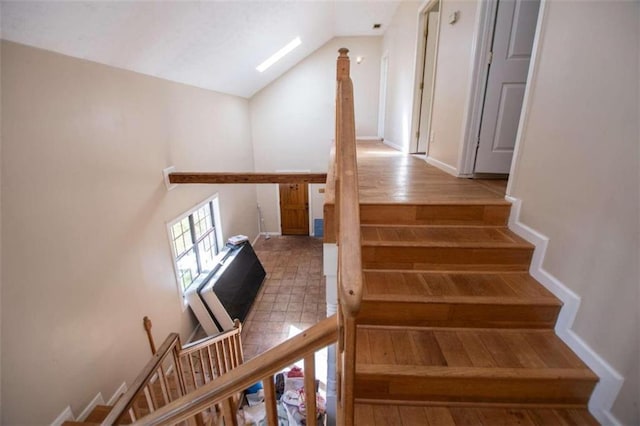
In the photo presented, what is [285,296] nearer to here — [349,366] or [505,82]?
[505,82]

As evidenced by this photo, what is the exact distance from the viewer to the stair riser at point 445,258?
1779mm

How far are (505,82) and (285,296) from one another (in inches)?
188

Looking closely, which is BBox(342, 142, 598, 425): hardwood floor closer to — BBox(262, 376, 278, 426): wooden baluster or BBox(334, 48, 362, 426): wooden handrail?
BBox(262, 376, 278, 426): wooden baluster

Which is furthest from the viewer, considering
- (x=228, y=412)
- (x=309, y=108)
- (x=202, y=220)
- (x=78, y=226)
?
(x=309, y=108)

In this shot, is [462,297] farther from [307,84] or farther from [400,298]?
[307,84]

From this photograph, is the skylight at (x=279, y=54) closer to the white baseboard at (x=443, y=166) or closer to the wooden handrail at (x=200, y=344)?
the white baseboard at (x=443, y=166)

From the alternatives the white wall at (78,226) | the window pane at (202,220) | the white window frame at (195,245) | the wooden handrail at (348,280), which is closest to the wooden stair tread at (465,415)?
the wooden handrail at (348,280)

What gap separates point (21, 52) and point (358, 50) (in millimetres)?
6375

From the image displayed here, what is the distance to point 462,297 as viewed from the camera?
157 centimetres

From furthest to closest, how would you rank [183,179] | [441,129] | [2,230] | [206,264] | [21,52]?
[206,264], [183,179], [441,129], [21,52], [2,230]

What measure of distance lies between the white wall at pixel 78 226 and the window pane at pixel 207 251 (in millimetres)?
1135

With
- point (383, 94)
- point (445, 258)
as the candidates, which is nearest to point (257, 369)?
point (445, 258)

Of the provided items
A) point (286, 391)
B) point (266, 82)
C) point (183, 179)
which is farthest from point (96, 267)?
point (266, 82)

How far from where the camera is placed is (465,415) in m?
1.32
